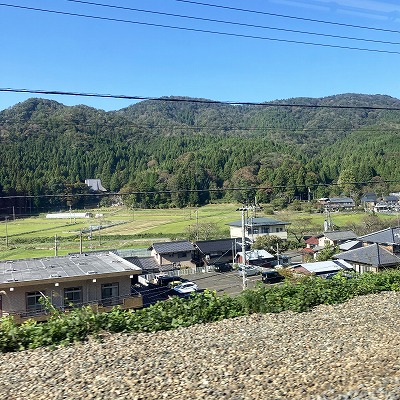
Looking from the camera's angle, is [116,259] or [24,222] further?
[24,222]

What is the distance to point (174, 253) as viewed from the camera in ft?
56.5

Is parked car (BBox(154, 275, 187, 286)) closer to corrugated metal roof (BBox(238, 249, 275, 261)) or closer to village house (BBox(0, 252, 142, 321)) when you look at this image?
corrugated metal roof (BBox(238, 249, 275, 261))

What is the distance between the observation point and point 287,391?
227 centimetres

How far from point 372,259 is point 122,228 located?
17.7m

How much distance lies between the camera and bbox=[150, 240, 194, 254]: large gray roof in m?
17.0

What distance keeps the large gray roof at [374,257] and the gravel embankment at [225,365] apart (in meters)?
8.13

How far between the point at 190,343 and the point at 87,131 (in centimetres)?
4417

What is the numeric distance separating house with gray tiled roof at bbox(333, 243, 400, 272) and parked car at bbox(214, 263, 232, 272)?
16.3 feet

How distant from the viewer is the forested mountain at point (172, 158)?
28328 mm

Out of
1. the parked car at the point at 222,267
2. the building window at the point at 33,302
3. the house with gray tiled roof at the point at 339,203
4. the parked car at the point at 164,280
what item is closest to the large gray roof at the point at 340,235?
the parked car at the point at 222,267

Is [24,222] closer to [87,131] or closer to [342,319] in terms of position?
[87,131]

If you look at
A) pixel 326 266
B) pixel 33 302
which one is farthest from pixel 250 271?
pixel 33 302

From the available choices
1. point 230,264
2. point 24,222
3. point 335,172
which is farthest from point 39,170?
point 335,172

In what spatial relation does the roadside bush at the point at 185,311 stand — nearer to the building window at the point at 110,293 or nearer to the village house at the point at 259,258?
the building window at the point at 110,293
